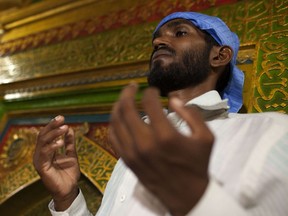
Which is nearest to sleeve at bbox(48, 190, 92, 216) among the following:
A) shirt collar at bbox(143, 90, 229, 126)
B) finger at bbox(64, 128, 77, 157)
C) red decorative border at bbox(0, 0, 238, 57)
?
finger at bbox(64, 128, 77, 157)

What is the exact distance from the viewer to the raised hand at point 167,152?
474 mm

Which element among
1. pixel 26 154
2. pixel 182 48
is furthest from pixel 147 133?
pixel 26 154

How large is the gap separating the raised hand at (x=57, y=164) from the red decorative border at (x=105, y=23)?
1.13 m

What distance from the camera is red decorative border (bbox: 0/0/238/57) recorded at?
1.92 m

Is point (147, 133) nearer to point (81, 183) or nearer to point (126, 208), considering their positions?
point (126, 208)

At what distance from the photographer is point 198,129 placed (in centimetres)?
49

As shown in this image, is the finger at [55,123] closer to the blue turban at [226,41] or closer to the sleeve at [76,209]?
the sleeve at [76,209]

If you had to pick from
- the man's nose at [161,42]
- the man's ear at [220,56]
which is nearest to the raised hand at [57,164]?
the man's nose at [161,42]

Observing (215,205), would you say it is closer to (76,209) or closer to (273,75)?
(76,209)

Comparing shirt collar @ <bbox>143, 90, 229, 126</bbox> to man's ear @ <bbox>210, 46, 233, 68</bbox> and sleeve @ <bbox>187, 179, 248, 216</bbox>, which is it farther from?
sleeve @ <bbox>187, 179, 248, 216</bbox>

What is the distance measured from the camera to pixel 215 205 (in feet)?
1.67

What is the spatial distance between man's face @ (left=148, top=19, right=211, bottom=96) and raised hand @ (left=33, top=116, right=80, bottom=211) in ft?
1.05

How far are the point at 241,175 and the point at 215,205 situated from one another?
0.16 metres

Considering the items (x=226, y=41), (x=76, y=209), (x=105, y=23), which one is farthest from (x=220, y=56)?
(x=105, y=23)
